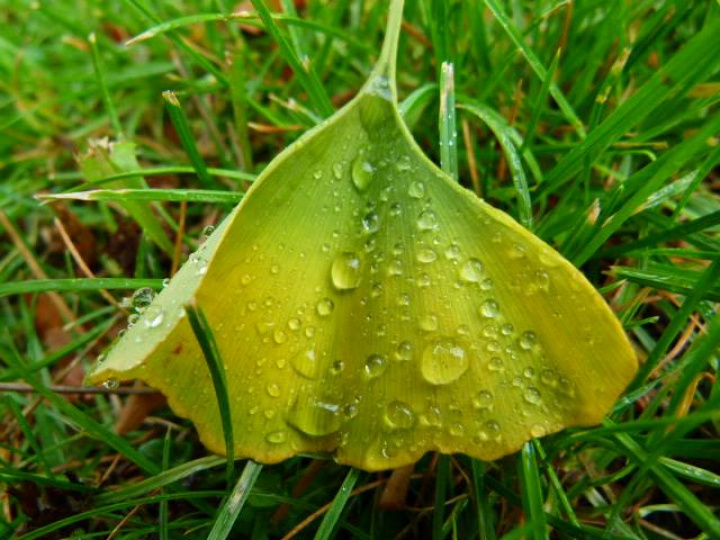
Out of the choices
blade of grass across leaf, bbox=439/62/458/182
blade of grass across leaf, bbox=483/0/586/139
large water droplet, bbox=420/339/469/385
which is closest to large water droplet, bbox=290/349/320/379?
large water droplet, bbox=420/339/469/385

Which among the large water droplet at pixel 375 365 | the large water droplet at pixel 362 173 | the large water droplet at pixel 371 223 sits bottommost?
the large water droplet at pixel 375 365

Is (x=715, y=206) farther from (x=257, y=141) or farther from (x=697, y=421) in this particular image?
(x=257, y=141)

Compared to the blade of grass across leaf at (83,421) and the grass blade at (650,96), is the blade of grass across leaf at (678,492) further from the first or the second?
the blade of grass across leaf at (83,421)

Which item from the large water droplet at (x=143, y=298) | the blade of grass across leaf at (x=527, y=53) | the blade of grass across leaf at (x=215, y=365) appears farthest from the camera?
the blade of grass across leaf at (x=527, y=53)

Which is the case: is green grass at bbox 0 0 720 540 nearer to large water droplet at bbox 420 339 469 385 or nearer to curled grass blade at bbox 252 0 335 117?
curled grass blade at bbox 252 0 335 117

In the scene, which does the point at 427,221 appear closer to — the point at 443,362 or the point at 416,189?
the point at 416,189

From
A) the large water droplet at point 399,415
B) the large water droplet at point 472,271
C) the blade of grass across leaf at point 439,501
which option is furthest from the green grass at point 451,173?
the large water droplet at point 472,271

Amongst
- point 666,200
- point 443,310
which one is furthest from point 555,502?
point 666,200

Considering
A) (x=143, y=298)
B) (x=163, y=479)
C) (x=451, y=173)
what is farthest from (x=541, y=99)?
(x=163, y=479)

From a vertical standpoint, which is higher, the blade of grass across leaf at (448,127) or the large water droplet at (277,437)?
the blade of grass across leaf at (448,127)
